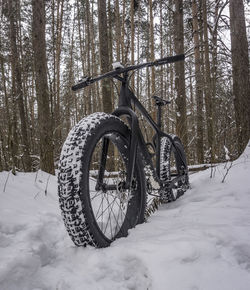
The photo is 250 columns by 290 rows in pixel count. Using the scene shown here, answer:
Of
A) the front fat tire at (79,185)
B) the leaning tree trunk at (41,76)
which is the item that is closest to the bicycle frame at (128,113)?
the front fat tire at (79,185)

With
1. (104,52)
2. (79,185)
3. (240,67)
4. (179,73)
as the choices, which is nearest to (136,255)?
(79,185)

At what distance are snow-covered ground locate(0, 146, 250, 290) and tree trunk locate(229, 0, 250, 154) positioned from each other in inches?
126

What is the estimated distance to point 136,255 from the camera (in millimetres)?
1107

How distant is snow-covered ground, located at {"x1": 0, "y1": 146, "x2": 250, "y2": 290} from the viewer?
95 cm

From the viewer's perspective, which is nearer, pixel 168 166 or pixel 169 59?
pixel 169 59

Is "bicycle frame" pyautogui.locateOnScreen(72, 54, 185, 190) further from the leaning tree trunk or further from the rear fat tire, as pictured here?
the leaning tree trunk

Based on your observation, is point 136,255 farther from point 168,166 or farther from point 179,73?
point 179,73

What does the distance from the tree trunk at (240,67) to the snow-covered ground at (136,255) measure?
126 inches

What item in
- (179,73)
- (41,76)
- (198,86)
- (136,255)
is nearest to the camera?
(136,255)

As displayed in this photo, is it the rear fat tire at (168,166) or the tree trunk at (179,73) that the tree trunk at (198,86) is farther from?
the rear fat tire at (168,166)

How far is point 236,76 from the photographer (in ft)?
15.0

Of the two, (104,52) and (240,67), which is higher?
(104,52)

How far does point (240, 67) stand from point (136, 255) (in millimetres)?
4553

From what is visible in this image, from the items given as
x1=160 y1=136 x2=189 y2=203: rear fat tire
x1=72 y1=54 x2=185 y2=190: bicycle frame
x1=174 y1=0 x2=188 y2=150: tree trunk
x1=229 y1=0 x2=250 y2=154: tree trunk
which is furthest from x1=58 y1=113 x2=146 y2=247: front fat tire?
x1=174 y1=0 x2=188 y2=150: tree trunk
